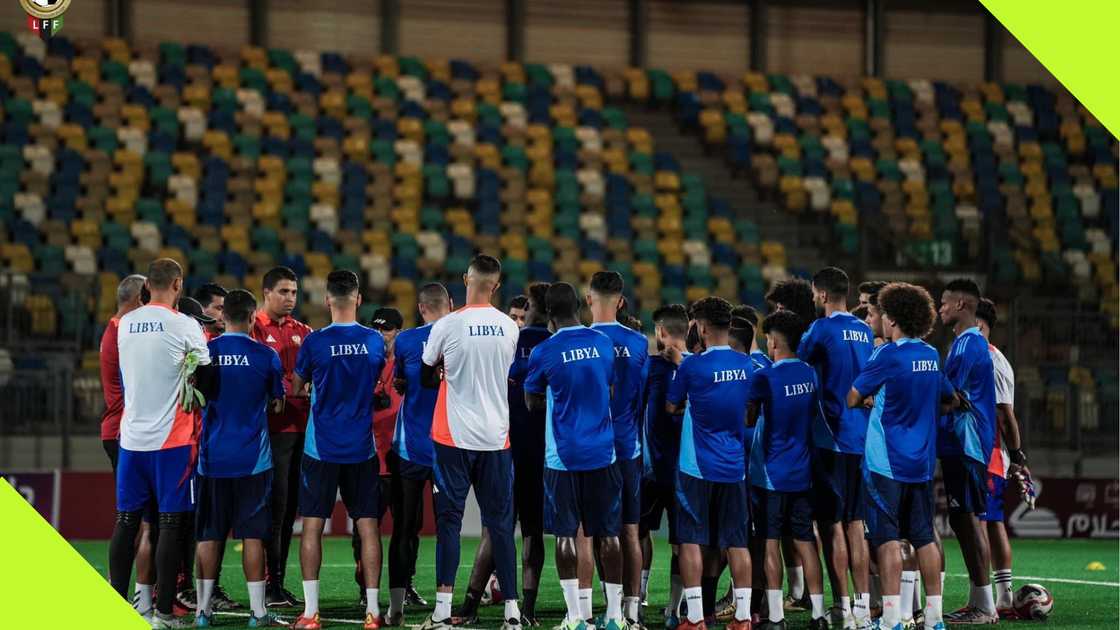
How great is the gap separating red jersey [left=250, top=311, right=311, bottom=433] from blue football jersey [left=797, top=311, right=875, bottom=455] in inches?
146

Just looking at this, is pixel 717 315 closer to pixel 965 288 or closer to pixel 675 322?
pixel 675 322

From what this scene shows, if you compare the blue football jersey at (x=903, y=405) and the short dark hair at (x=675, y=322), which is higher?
the short dark hair at (x=675, y=322)

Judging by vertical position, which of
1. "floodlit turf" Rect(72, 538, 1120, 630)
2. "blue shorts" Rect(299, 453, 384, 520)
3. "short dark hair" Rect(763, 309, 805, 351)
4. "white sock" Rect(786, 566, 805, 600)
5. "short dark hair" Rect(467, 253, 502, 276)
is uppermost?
"short dark hair" Rect(467, 253, 502, 276)

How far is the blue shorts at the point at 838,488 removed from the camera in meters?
9.56

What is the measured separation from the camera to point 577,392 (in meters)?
8.95

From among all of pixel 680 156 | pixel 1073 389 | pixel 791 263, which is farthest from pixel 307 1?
pixel 1073 389

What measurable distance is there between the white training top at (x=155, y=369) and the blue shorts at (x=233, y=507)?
42 centimetres

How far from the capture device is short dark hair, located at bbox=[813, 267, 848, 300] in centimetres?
972

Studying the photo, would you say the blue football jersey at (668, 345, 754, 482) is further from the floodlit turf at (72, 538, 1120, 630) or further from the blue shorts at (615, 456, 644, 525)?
the floodlit turf at (72, 538, 1120, 630)

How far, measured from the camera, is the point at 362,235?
24.4 meters

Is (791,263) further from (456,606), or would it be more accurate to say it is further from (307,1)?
(456,606)

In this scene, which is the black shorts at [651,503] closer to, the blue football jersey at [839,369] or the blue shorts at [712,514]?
the blue shorts at [712,514]

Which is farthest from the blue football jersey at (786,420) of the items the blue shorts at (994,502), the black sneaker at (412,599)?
the black sneaker at (412,599)

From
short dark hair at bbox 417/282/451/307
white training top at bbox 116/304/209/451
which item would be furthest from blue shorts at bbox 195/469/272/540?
short dark hair at bbox 417/282/451/307
